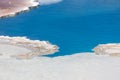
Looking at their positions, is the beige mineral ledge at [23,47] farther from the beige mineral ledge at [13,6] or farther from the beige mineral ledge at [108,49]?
the beige mineral ledge at [13,6]

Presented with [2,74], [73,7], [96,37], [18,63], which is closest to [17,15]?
[73,7]

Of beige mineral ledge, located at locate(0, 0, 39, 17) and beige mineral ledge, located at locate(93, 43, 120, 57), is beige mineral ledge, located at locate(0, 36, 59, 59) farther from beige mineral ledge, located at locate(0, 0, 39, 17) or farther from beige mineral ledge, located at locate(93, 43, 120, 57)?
beige mineral ledge, located at locate(0, 0, 39, 17)

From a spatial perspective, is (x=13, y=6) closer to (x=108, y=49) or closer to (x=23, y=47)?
(x=23, y=47)

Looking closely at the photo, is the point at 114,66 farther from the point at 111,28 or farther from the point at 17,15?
the point at 17,15

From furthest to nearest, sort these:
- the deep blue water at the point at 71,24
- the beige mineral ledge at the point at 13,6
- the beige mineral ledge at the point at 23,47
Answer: the beige mineral ledge at the point at 13,6
the deep blue water at the point at 71,24
the beige mineral ledge at the point at 23,47

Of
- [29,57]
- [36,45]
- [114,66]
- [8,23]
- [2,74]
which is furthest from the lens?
[8,23]

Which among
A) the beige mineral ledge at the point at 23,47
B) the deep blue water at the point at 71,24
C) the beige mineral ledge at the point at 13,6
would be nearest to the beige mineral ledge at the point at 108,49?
the deep blue water at the point at 71,24

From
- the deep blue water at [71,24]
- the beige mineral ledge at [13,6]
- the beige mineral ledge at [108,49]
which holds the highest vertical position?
the beige mineral ledge at [13,6]
